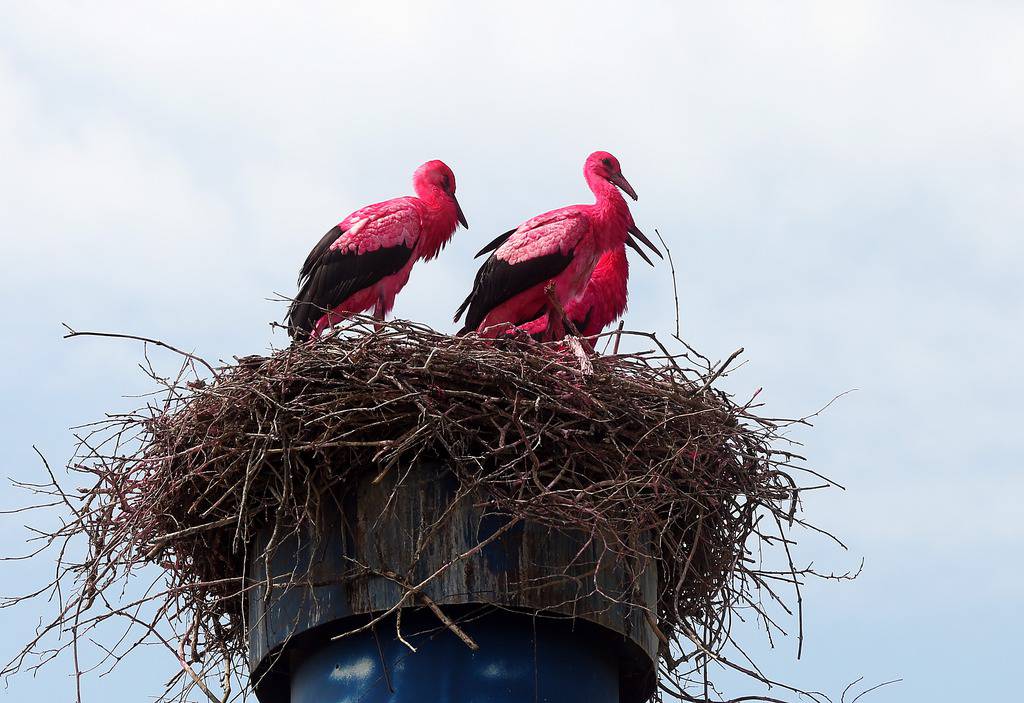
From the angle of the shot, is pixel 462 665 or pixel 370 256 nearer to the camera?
pixel 462 665

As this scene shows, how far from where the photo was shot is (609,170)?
10.6m

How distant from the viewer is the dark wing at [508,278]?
9.38 m

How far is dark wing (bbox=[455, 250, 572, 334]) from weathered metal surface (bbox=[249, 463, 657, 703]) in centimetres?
282

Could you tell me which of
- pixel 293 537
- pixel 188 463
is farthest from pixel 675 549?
pixel 188 463

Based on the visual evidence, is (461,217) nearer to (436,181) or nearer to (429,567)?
(436,181)

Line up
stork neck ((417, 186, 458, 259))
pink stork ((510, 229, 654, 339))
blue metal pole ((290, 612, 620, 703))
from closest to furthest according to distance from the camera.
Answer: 1. blue metal pole ((290, 612, 620, 703))
2. stork neck ((417, 186, 458, 259))
3. pink stork ((510, 229, 654, 339))

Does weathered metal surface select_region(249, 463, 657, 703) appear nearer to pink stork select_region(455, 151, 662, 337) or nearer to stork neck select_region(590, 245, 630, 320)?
pink stork select_region(455, 151, 662, 337)

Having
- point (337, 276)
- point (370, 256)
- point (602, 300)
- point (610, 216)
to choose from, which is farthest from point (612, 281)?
point (337, 276)

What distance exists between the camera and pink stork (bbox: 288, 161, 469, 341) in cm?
927

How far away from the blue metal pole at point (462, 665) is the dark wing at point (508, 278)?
122 inches

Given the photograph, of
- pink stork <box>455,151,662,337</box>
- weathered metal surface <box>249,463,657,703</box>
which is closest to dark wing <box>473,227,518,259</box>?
pink stork <box>455,151,662,337</box>

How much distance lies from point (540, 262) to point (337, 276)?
1.27 metres

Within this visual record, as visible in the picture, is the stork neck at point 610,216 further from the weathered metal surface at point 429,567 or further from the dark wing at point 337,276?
the weathered metal surface at point 429,567

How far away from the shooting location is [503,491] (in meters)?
6.60
